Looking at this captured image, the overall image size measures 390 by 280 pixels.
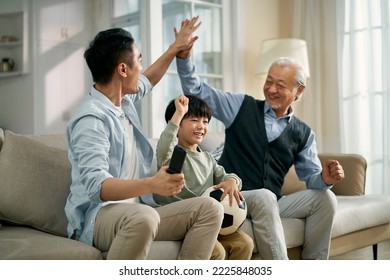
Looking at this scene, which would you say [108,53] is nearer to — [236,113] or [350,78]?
[236,113]

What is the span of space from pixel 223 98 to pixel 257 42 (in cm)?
186

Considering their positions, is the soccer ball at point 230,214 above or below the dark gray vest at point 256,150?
below

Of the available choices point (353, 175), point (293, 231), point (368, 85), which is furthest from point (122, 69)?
point (368, 85)

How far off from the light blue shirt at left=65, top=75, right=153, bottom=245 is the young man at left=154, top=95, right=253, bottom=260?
0.51ft

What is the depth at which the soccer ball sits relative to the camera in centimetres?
158

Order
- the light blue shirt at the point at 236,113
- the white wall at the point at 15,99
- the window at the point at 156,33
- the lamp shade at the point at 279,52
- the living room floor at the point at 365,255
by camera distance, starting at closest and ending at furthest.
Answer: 1. the light blue shirt at the point at 236,113
2. the white wall at the point at 15,99
3. the living room floor at the point at 365,255
4. the window at the point at 156,33
5. the lamp shade at the point at 279,52

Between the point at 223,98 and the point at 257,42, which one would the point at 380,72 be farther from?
the point at 223,98

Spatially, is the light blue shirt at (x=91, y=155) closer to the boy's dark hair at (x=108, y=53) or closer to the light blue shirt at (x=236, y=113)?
the boy's dark hair at (x=108, y=53)

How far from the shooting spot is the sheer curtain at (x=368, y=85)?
3375mm

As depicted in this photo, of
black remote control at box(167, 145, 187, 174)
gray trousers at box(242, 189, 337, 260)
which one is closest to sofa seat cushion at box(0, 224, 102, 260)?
black remote control at box(167, 145, 187, 174)

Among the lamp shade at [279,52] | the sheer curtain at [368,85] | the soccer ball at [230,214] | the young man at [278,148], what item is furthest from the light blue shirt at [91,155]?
the sheer curtain at [368,85]

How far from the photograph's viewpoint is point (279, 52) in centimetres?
334

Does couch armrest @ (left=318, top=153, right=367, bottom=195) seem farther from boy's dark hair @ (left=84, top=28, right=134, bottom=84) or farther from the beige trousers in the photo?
boy's dark hair @ (left=84, top=28, right=134, bottom=84)

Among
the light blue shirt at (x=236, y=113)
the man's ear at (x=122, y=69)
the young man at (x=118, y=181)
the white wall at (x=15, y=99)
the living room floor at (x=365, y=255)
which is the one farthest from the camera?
the living room floor at (x=365, y=255)
